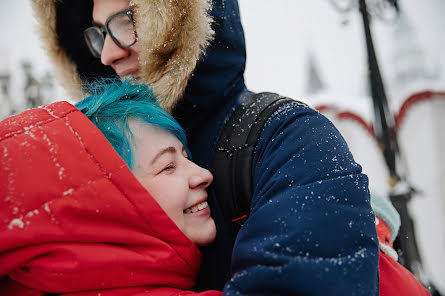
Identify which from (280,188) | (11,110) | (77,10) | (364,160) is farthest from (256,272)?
(11,110)

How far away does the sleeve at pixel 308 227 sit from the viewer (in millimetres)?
770

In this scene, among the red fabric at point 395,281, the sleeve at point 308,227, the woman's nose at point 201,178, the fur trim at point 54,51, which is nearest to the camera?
the sleeve at point 308,227

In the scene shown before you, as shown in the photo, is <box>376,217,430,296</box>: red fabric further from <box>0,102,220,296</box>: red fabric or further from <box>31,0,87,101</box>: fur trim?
<box>31,0,87,101</box>: fur trim

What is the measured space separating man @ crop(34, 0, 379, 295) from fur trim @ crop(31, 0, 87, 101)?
27 centimetres

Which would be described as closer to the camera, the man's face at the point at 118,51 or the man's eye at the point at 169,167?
the man's eye at the point at 169,167

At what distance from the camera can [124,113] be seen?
3.87 ft

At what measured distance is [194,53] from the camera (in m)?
1.26

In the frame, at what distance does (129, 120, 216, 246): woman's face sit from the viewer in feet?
3.67

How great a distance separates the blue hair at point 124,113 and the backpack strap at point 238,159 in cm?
21

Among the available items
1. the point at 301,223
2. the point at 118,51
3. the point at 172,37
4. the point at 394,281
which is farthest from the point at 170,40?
the point at 394,281

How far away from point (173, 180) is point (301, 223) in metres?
0.48

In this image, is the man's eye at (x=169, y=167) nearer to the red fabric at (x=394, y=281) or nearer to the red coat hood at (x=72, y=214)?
the red coat hood at (x=72, y=214)

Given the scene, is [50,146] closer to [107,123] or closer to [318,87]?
[107,123]

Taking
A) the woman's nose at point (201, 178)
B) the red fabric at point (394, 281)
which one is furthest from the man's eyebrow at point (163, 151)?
the red fabric at point (394, 281)
